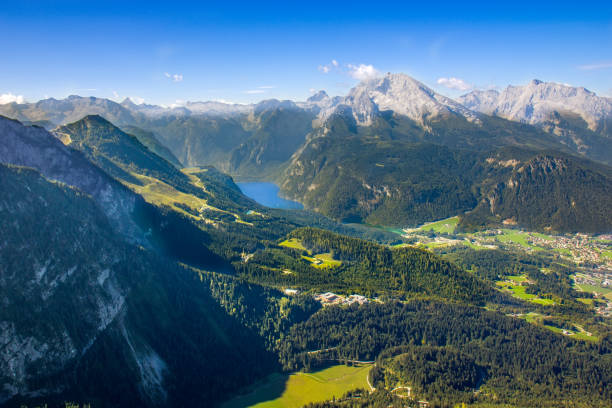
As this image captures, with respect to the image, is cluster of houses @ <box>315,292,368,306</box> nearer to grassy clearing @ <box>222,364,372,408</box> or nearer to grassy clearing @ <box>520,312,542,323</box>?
grassy clearing @ <box>222,364,372,408</box>

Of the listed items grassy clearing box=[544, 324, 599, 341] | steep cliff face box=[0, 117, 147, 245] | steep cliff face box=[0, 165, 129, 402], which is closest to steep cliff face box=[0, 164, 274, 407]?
steep cliff face box=[0, 165, 129, 402]

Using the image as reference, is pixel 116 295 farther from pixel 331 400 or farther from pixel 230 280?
pixel 331 400

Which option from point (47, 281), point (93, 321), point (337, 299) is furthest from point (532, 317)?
point (47, 281)

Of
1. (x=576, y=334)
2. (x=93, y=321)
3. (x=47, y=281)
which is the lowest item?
(x=576, y=334)

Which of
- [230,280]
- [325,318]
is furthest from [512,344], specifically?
[230,280]

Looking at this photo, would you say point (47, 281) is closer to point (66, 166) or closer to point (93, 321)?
point (93, 321)

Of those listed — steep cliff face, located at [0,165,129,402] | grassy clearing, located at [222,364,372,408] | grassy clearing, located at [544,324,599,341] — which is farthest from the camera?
grassy clearing, located at [544,324,599,341]

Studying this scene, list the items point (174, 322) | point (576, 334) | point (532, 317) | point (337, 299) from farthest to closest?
1. point (532, 317)
2. point (337, 299)
3. point (576, 334)
4. point (174, 322)
